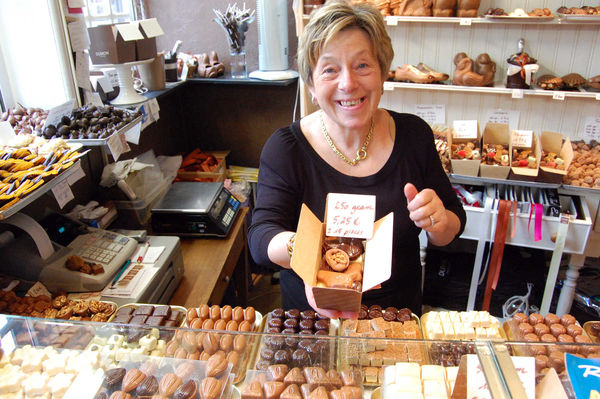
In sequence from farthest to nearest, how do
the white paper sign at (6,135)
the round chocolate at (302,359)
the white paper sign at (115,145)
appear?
the white paper sign at (115,145) < the white paper sign at (6,135) < the round chocolate at (302,359)

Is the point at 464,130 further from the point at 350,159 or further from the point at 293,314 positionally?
the point at 293,314

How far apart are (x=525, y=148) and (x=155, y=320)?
7.91 ft

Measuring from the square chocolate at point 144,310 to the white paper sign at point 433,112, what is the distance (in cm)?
244

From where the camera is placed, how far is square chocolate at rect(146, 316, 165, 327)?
1500 millimetres

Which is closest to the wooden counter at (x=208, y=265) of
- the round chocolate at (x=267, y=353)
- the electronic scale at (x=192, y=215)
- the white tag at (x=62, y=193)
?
the electronic scale at (x=192, y=215)

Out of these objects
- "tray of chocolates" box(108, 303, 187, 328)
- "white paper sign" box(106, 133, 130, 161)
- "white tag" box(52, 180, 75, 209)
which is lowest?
"tray of chocolates" box(108, 303, 187, 328)

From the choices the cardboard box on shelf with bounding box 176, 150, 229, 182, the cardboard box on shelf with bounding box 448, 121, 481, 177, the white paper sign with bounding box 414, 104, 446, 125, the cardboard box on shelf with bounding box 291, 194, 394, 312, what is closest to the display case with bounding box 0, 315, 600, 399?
the cardboard box on shelf with bounding box 291, 194, 394, 312

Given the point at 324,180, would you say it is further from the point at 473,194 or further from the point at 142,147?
the point at 142,147

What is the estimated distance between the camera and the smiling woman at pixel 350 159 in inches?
56.3

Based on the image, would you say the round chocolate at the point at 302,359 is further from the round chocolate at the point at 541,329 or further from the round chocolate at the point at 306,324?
the round chocolate at the point at 541,329

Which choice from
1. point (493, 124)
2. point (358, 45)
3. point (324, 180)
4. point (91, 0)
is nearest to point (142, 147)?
point (91, 0)

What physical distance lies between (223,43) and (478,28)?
1.84 m

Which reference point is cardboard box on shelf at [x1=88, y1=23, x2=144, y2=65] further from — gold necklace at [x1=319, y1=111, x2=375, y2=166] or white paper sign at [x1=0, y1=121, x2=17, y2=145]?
gold necklace at [x1=319, y1=111, x2=375, y2=166]

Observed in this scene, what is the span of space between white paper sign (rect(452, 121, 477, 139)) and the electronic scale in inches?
61.6
